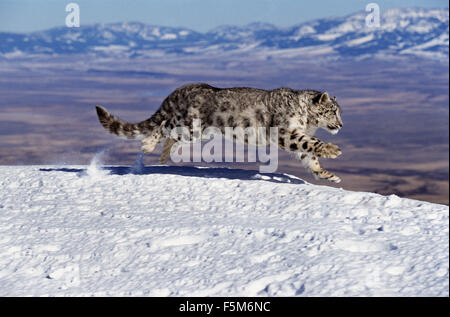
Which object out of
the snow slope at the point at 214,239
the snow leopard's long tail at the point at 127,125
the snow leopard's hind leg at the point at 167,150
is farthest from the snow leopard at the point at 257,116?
the snow slope at the point at 214,239

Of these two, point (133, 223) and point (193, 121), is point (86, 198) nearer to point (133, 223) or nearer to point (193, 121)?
point (133, 223)

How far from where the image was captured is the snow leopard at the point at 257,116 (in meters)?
7.93

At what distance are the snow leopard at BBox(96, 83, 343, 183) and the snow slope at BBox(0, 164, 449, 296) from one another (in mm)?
556

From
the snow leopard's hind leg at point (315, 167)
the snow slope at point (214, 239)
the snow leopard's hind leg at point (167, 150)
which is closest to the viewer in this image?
the snow slope at point (214, 239)

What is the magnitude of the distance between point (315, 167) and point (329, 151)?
2.91ft

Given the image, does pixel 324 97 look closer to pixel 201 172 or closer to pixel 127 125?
pixel 201 172

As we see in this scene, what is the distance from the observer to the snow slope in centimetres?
487

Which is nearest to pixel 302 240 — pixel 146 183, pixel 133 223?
pixel 133 223

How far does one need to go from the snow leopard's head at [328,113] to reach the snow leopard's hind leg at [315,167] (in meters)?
0.53

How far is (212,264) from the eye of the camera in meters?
5.25

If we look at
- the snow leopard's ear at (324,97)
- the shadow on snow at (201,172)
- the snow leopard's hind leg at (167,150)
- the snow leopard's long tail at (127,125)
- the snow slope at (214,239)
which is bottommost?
the snow slope at (214,239)

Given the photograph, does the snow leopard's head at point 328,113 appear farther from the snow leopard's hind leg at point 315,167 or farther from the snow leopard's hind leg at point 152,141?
the snow leopard's hind leg at point 152,141

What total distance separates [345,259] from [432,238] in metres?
1.20

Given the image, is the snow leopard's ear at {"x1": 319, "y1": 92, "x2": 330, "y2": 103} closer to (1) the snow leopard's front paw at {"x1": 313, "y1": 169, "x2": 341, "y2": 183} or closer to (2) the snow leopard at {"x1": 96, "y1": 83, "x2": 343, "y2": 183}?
(2) the snow leopard at {"x1": 96, "y1": 83, "x2": 343, "y2": 183}
